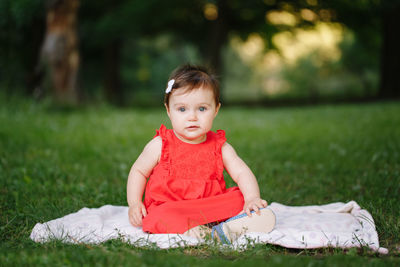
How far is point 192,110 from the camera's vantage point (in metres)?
2.68

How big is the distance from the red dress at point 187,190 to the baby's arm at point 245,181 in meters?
0.06

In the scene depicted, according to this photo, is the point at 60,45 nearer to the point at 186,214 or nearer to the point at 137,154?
the point at 137,154

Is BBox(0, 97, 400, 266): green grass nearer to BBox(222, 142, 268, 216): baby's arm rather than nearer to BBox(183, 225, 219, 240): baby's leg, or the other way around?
BBox(183, 225, 219, 240): baby's leg

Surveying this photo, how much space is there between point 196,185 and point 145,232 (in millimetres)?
493

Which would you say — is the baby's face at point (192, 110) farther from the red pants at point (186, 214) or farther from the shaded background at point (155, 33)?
the shaded background at point (155, 33)

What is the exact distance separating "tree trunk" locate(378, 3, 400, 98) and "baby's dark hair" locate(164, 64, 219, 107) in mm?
15796

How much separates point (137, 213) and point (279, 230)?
1.02m

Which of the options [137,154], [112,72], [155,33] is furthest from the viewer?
[155,33]

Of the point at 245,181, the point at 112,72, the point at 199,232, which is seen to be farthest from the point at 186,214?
the point at 112,72

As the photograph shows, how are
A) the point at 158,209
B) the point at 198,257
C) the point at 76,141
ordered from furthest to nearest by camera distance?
the point at 76,141 → the point at 158,209 → the point at 198,257

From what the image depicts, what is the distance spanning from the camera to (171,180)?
2.76 m

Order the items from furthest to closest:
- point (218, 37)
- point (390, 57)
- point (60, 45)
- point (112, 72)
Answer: point (112, 72) → point (218, 37) → point (390, 57) → point (60, 45)

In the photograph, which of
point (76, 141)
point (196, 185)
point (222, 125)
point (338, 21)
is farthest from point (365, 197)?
point (338, 21)

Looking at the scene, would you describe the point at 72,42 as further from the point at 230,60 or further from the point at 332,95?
the point at 230,60
